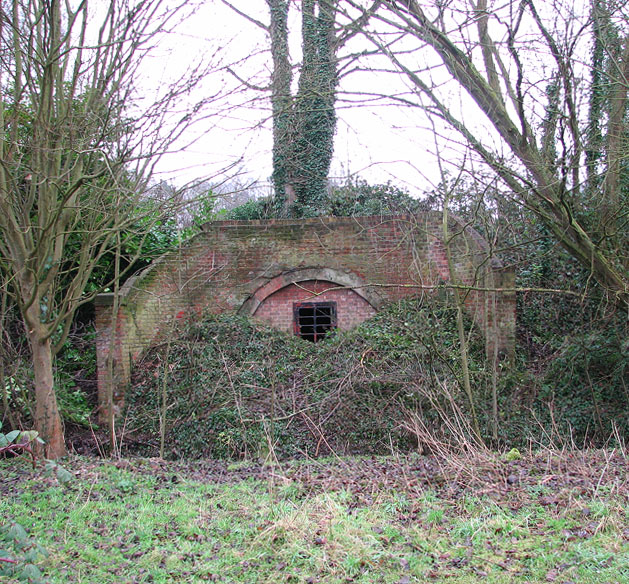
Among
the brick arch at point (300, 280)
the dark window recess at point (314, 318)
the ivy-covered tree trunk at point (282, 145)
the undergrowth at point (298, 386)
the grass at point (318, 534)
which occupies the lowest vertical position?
the grass at point (318, 534)

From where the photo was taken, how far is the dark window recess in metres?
12.2

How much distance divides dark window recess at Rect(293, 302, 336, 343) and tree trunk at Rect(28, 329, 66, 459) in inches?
217

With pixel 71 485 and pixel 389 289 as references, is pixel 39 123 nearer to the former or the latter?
pixel 71 485

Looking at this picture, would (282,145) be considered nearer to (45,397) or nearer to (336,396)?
(336,396)

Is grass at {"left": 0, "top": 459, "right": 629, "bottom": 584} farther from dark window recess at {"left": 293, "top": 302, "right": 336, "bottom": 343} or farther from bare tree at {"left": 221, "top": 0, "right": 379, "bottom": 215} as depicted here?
→ bare tree at {"left": 221, "top": 0, "right": 379, "bottom": 215}

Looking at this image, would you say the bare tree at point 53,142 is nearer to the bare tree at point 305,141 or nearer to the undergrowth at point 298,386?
the undergrowth at point 298,386

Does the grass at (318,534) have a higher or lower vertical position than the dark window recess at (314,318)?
lower

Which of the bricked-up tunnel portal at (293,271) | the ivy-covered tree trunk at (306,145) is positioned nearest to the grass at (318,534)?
the bricked-up tunnel portal at (293,271)

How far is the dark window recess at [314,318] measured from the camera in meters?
12.2

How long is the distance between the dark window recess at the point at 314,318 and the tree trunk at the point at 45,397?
5518 mm

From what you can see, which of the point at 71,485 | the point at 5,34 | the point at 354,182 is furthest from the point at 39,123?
the point at 354,182

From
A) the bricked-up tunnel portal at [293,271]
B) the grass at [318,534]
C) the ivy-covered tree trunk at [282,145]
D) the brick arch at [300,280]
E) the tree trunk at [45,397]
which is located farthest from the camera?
the ivy-covered tree trunk at [282,145]

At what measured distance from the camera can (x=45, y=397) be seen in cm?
776

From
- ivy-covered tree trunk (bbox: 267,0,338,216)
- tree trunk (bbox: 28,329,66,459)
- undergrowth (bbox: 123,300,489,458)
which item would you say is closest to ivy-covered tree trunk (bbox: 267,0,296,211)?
ivy-covered tree trunk (bbox: 267,0,338,216)
